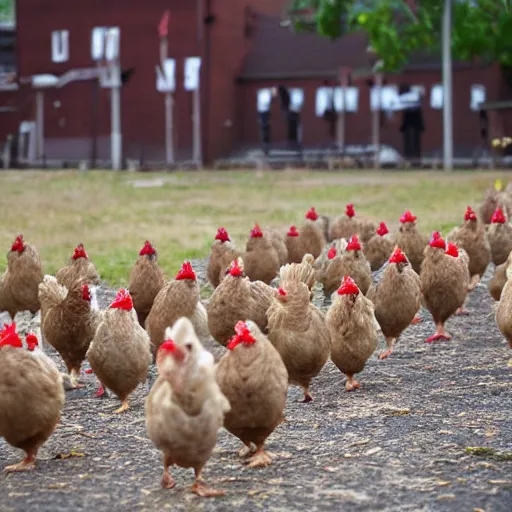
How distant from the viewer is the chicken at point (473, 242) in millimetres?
10297

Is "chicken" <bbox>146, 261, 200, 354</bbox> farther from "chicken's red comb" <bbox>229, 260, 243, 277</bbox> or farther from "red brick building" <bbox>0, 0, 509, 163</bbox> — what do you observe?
"red brick building" <bbox>0, 0, 509, 163</bbox>

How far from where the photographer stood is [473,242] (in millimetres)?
10297

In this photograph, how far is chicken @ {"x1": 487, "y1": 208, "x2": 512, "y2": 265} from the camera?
10898mm

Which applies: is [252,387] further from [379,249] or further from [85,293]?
[379,249]

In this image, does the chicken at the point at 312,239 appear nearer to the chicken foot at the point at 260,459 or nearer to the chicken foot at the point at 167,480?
the chicken foot at the point at 260,459

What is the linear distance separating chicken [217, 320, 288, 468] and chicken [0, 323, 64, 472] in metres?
0.97

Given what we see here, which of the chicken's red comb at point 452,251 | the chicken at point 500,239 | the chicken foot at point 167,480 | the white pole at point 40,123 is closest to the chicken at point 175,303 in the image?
the chicken foot at point 167,480

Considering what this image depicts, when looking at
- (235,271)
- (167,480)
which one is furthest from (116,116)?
(167,480)

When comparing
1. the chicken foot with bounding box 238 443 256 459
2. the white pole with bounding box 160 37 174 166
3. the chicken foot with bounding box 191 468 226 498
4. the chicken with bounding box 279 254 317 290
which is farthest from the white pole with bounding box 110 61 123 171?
the chicken foot with bounding box 191 468 226 498

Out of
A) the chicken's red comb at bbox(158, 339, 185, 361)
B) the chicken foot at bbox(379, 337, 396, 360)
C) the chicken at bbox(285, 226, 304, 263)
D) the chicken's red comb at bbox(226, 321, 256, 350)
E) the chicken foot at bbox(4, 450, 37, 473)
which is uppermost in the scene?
the chicken at bbox(285, 226, 304, 263)

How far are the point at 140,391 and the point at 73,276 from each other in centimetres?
178

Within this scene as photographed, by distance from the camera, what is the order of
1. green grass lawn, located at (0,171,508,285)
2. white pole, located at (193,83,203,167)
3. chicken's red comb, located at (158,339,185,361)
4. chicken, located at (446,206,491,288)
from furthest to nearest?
white pole, located at (193,83,203,167) < green grass lawn, located at (0,171,508,285) < chicken, located at (446,206,491,288) < chicken's red comb, located at (158,339,185,361)

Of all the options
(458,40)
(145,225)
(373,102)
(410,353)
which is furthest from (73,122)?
(410,353)

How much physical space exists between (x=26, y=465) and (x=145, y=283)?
2.88 m
